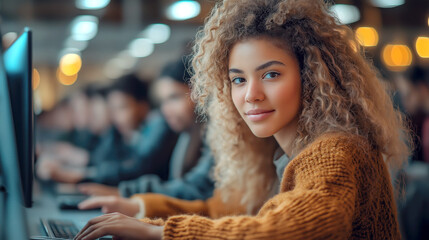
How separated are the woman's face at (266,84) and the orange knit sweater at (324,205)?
122 mm

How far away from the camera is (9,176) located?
3.32ft

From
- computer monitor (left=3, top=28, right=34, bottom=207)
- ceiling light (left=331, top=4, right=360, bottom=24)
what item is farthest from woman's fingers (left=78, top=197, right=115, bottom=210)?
ceiling light (left=331, top=4, right=360, bottom=24)

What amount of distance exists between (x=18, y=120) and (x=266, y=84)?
0.53 meters

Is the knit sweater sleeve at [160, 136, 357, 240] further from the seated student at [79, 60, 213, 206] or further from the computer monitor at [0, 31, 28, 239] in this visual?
the seated student at [79, 60, 213, 206]

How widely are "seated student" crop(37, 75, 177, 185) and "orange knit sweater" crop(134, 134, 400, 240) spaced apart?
5.82 ft

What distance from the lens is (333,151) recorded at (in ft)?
2.64

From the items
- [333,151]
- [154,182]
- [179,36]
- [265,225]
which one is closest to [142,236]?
[265,225]

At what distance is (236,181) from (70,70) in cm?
918

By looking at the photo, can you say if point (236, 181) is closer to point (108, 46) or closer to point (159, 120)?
point (159, 120)

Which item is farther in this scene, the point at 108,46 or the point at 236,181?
the point at 108,46

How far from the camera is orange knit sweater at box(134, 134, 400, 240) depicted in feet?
2.25

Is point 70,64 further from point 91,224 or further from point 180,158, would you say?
point 91,224

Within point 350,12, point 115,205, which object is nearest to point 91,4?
point 350,12

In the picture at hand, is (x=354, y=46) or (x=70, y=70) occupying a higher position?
(x=70, y=70)
